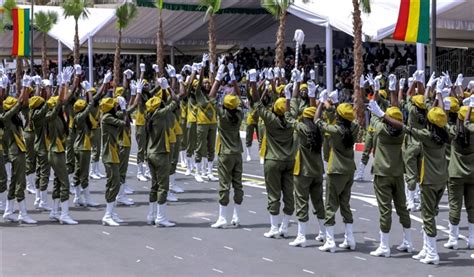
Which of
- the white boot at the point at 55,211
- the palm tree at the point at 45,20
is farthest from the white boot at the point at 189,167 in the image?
the palm tree at the point at 45,20

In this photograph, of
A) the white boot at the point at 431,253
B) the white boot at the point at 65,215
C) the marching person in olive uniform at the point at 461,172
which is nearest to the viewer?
the white boot at the point at 431,253

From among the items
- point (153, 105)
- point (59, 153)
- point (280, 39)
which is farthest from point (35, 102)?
point (280, 39)

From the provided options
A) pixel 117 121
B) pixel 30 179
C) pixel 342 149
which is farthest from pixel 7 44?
pixel 342 149

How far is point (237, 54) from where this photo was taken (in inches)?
1743

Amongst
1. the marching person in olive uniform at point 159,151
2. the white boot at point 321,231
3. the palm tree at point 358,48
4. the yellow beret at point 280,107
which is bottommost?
the white boot at point 321,231

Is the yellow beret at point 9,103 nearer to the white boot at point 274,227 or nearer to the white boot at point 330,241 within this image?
the white boot at point 274,227

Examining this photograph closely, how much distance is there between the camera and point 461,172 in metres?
12.2

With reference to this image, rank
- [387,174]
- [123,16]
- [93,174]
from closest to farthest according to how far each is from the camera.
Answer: [387,174] < [93,174] < [123,16]

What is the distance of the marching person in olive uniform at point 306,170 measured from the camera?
12.5 metres

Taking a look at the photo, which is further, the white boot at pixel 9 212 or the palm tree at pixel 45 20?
the palm tree at pixel 45 20

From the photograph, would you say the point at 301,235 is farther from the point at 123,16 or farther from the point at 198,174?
the point at 123,16

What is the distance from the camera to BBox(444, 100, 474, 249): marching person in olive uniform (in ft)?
40.1

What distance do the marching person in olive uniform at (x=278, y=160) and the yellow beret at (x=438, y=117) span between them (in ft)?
7.03

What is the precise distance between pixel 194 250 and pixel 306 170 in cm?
184
